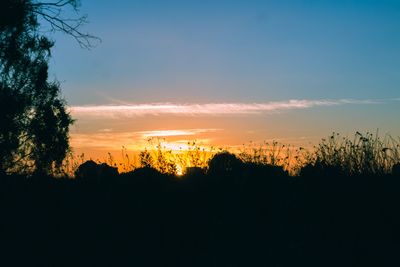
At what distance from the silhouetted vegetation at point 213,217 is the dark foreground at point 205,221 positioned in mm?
19

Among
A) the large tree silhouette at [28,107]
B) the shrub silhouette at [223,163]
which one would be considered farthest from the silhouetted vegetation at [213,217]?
the large tree silhouette at [28,107]

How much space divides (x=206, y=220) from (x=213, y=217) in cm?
17

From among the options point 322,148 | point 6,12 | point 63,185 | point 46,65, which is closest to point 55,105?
point 46,65

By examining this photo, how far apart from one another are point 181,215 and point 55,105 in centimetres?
2205

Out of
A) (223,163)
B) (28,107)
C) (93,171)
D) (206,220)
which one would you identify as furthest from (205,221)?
(28,107)

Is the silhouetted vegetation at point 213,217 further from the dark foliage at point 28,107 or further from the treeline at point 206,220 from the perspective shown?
the dark foliage at point 28,107

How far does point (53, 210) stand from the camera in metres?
8.74

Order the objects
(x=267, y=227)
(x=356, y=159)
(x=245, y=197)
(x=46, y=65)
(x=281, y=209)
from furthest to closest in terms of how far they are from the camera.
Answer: (x=46, y=65) < (x=356, y=159) < (x=245, y=197) < (x=281, y=209) < (x=267, y=227)

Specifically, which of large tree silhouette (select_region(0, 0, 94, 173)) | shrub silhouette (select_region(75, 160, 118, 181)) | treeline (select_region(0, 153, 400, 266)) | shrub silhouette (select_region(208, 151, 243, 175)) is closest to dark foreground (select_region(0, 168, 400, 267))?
treeline (select_region(0, 153, 400, 266))

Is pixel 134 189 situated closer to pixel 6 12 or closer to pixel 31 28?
pixel 6 12

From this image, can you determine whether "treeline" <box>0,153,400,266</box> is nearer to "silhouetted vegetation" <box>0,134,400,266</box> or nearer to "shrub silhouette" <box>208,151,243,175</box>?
"silhouetted vegetation" <box>0,134,400,266</box>

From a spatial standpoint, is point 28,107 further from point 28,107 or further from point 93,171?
point 93,171

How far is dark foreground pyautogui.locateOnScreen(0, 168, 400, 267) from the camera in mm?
6992

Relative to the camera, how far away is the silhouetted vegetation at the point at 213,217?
7.02 metres
